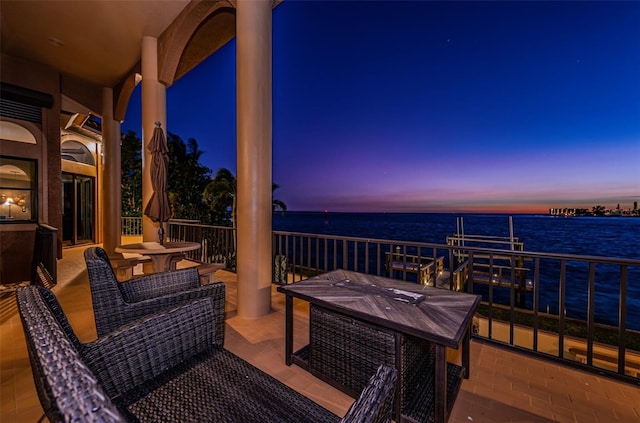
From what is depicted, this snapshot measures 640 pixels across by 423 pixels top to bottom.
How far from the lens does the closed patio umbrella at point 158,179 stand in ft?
11.6

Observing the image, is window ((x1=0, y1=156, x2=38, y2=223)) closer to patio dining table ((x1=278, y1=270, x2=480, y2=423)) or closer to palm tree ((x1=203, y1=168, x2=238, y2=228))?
palm tree ((x1=203, y1=168, x2=238, y2=228))

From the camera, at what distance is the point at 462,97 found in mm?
11836

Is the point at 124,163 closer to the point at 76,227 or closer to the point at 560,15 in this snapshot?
the point at 76,227

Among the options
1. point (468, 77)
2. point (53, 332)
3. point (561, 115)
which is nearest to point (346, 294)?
point (53, 332)

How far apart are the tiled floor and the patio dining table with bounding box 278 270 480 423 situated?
0.11 meters

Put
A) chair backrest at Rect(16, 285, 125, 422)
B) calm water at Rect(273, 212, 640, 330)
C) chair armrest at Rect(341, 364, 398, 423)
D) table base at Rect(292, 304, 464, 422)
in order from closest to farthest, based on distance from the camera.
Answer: chair backrest at Rect(16, 285, 125, 422) < chair armrest at Rect(341, 364, 398, 423) < table base at Rect(292, 304, 464, 422) < calm water at Rect(273, 212, 640, 330)

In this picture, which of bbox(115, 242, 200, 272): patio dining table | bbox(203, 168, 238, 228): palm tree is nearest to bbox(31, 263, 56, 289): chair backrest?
bbox(115, 242, 200, 272): patio dining table

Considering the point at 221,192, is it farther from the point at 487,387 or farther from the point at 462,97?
the point at 462,97

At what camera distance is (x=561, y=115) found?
9.88 m

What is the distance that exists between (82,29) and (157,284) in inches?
203

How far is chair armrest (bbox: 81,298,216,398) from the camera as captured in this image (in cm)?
113

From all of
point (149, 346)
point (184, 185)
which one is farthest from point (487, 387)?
point (184, 185)

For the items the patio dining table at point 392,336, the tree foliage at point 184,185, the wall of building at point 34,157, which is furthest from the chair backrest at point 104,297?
the tree foliage at point 184,185

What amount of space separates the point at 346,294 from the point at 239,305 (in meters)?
1.69
